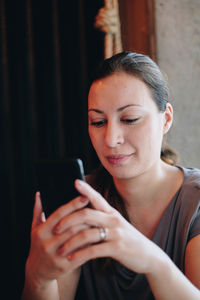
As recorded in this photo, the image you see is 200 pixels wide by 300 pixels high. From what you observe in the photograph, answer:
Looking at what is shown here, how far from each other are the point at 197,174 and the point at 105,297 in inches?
20.0

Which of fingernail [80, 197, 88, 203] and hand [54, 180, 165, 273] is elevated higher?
fingernail [80, 197, 88, 203]

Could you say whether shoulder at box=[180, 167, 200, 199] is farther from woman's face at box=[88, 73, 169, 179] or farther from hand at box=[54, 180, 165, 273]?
hand at box=[54, 180, 165, 273]

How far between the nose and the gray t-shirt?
293 mm

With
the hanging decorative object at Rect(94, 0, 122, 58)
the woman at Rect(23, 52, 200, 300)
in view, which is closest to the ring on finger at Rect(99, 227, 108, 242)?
the woman at Rect(23, 52, 200, 300)

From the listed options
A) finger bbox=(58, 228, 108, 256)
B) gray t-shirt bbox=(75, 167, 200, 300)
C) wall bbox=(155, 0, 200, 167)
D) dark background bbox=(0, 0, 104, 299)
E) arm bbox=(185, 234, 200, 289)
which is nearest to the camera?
finger bbox=(58, 228, 108, 256)

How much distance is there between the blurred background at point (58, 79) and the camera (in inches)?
57.6

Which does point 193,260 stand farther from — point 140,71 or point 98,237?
point 140,71

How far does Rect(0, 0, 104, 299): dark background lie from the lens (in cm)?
146

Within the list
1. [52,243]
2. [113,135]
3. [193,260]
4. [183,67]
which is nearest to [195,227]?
[193,260]

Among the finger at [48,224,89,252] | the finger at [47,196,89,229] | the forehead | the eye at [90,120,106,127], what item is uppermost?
the forehead

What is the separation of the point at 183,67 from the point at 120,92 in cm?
77

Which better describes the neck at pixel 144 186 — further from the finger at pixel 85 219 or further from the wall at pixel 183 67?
the wall at pixel 183 67

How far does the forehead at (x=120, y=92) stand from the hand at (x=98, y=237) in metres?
0.34

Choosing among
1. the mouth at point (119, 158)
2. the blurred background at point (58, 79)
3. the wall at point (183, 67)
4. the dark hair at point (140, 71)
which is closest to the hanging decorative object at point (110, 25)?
the blurred background at point (58, 79)
